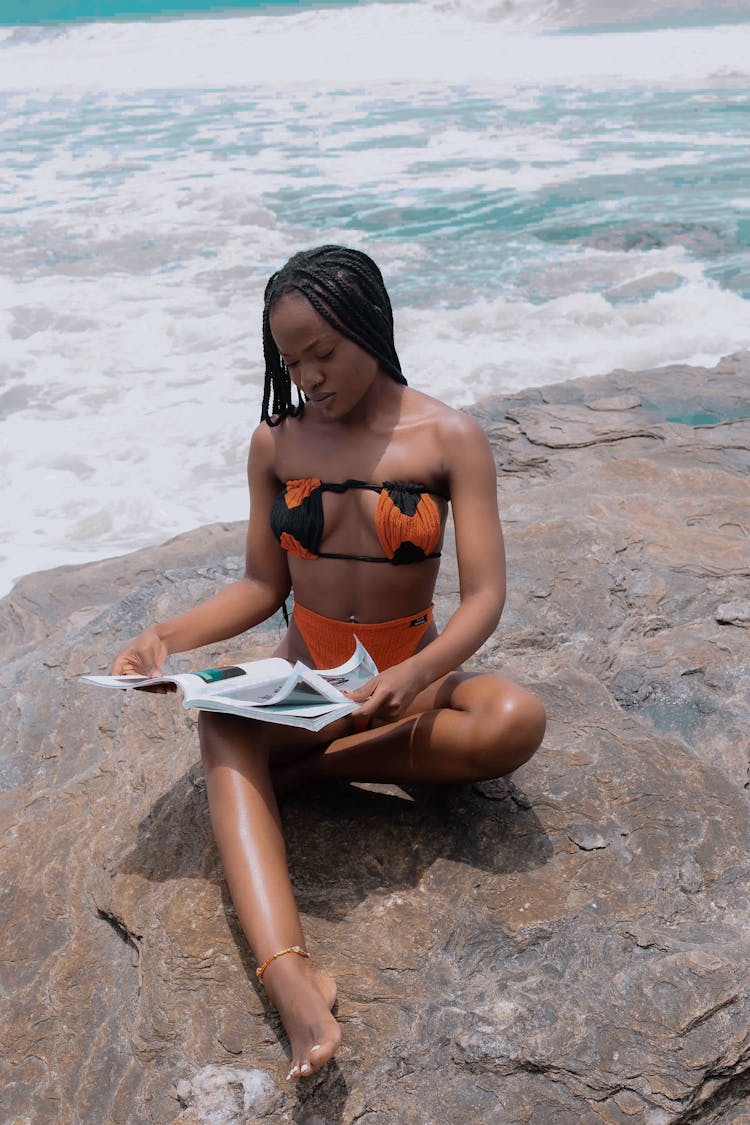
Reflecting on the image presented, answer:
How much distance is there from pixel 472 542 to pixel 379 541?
0.22m

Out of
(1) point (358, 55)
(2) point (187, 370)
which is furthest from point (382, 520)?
(1) point (358, 55)

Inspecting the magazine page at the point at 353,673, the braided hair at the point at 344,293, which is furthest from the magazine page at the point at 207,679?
the braided hair at the point at 344,293

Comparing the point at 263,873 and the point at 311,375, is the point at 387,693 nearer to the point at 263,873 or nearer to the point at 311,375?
the point at 263,873

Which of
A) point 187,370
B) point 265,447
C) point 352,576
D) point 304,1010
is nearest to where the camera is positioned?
point 304,1010

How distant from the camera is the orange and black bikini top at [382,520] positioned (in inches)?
103

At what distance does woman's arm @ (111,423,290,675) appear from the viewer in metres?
2.81

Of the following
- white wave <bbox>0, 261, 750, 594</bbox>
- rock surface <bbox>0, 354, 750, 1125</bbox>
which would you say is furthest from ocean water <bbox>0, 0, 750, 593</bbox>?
rock surface <bbox>0, 354, 750, 1125</bbox>

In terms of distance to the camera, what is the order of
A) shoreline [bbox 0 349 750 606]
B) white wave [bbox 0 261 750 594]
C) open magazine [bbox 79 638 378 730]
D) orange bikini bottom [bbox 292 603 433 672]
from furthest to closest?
shoreline [bbox 0 349 750 606]
white wave [bbox 0 261 750 594]
orange bikini bottom [bbox 292 603 433 672]
open magazine [bbox 79 638 378 730]

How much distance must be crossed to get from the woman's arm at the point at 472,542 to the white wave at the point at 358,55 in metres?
22.1

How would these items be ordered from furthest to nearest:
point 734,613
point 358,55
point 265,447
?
point 358,55, point 734,613, point 265,447

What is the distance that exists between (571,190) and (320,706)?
12.3 meters

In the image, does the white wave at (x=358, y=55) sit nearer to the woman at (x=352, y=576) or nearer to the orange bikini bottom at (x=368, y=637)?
the woman at (x=352, y=576)

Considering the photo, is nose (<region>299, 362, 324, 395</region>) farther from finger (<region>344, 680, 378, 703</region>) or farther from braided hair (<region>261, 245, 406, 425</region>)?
finger (<region>344, 680, 378, 703</region>)

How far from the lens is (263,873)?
7.62 ft
